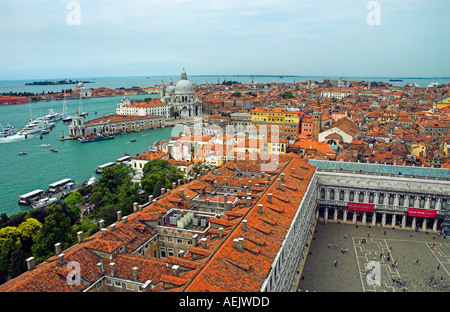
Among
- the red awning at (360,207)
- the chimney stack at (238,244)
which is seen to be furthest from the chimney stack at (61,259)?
the red awning at (360,207)

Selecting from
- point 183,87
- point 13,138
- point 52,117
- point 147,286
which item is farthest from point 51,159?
point 183,87

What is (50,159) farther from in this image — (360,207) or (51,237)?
(360,207)

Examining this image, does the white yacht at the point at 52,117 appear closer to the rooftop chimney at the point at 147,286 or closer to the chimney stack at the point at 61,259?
the chimney stack at the point at 61,259

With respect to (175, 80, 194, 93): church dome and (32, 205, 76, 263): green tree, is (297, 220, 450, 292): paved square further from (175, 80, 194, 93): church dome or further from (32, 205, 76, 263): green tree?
(175, 80, 194, 93): church dome

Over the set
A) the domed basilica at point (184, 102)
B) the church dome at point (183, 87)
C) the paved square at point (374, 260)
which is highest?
the church dome at point (183, 87)

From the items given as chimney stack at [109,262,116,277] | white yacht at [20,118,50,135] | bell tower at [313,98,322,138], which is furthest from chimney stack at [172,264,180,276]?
white yacht at [20,118,50,135]

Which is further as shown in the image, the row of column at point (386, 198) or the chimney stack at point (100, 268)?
the row of column at point (386, 198)
